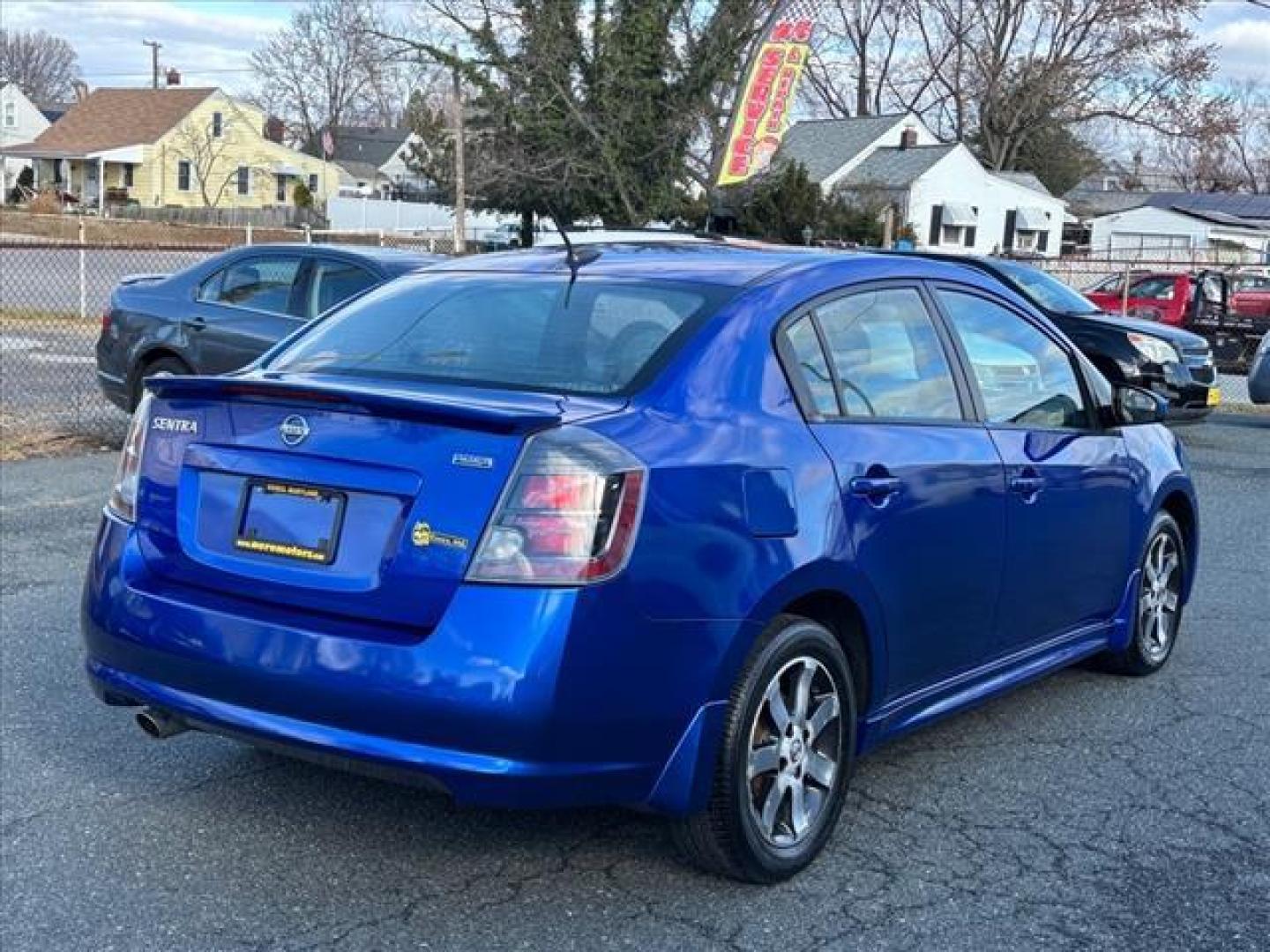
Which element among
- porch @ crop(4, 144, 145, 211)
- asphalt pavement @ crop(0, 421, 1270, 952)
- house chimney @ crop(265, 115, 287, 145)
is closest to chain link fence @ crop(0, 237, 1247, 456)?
asphalt pavement @ crop(0, 421, 1270, 952)

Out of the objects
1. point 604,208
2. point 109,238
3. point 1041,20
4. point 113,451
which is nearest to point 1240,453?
point 113,451

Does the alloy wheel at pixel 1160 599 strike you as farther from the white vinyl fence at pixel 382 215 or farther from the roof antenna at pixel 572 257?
the white vinyl fence at pixel 382 215

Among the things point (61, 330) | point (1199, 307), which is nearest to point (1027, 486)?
point (61, 330)

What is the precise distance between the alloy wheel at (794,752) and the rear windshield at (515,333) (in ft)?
2.99

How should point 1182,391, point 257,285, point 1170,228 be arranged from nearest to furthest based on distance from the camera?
1. point 257,285
2. point 1182,391
3. point 1170,228

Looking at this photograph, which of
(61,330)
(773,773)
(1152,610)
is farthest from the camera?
(61,330)

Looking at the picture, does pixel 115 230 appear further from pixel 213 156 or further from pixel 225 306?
pixel 225 306

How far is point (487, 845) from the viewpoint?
4.11m

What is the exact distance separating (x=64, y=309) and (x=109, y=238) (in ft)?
69.9

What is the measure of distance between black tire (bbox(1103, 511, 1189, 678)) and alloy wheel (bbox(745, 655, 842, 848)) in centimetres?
220

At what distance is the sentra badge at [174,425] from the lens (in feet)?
12.7

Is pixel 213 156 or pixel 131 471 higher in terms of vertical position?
pixel 213 156

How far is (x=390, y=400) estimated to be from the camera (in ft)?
11.6

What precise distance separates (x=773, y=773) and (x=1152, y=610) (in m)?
2.70
